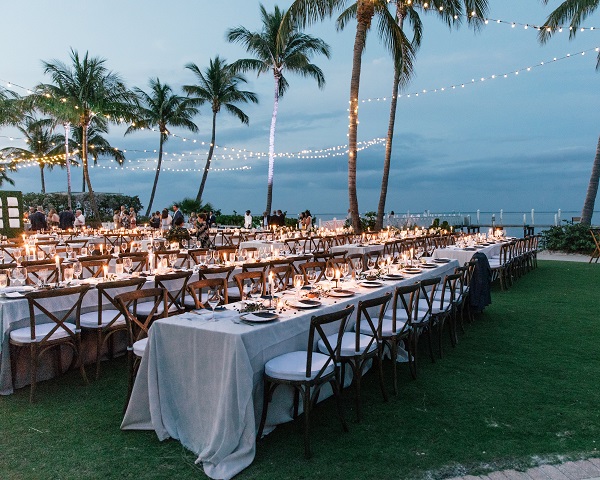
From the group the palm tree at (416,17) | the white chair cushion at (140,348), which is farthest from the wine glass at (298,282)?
the palm tree at (416,17)

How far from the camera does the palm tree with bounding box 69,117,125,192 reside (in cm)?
3550

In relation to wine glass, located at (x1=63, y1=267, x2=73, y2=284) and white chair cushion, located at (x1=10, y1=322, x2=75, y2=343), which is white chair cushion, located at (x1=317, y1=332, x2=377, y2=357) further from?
wine glass, located at (x1=63, y1=267, x2=73, y2=284)

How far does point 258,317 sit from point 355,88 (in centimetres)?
1142

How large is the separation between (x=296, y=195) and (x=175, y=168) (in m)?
8.45

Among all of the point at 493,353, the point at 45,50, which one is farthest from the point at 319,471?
the point at 45,50

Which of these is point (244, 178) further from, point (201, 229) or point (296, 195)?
point (201, 229)

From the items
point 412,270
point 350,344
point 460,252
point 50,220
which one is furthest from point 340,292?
point 50,220

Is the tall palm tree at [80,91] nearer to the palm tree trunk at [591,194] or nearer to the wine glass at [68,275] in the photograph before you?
the wine glass at [68,275]

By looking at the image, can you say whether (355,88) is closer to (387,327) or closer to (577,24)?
(577,24)

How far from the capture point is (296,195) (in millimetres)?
35625

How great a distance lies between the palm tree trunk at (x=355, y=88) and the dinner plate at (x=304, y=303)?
10169 mm

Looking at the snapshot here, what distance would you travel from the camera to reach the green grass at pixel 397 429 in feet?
11.2

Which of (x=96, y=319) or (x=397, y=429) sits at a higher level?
(x=96, y=319)

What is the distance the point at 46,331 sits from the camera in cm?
479
